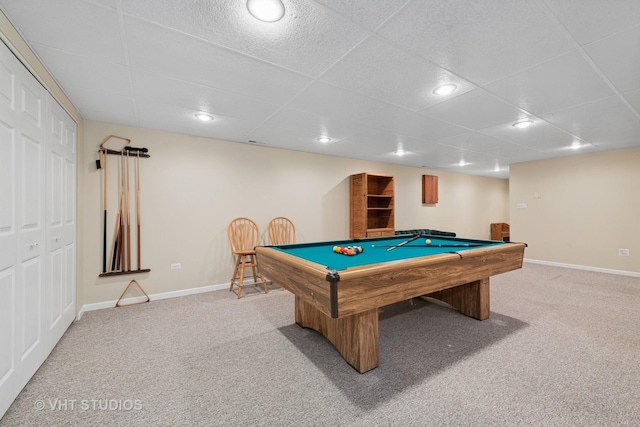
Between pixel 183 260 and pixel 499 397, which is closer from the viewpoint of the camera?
pixel 499 397

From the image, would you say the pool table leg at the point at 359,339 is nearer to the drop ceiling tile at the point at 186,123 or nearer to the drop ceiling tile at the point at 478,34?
the drop ceiling tile at the point at 478,34

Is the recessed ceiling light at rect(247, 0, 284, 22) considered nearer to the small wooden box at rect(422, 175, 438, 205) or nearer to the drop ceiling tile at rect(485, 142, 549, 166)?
the drop ceiling tile at rect(485, 142, 549, 166)

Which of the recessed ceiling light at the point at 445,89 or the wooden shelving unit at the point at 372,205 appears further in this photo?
the wooden shelving unit at the point at 372,205

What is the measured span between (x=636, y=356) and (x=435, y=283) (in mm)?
1668

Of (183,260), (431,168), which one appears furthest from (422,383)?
(431,168)

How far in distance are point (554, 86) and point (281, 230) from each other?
3678 mm

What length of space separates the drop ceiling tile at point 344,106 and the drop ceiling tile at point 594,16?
53.8 inches

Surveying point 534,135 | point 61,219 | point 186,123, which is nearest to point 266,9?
point 186,123

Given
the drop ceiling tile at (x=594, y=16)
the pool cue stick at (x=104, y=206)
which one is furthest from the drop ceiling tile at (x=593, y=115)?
the pool cue stick at (x=104, y=206)

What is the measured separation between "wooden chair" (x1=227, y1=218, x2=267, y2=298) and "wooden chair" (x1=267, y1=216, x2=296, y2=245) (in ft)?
0.82

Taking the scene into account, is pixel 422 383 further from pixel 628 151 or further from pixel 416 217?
pixel 628 151

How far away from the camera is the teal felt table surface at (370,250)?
2084 mm

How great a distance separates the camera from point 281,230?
4.42 m

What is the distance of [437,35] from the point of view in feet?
5.24
